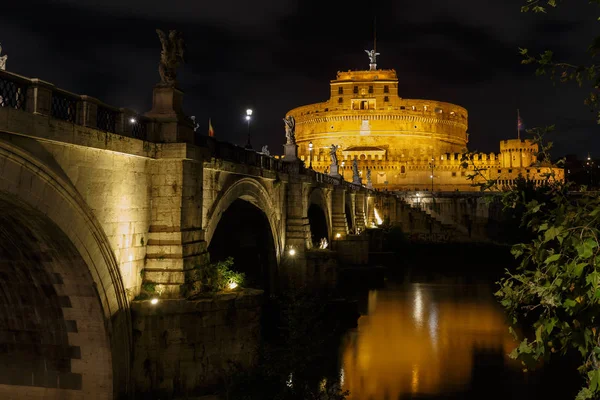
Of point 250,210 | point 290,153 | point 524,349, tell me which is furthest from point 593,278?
point 290,153

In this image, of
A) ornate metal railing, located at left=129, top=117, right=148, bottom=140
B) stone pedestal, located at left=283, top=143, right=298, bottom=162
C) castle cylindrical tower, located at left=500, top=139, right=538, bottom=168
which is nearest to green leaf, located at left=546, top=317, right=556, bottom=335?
ornate metal railing, located at left=129, top=117, right=148, bottom=140

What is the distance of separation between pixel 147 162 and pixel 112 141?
5.47ft

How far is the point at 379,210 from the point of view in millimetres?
67250

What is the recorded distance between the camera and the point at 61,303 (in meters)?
11.2

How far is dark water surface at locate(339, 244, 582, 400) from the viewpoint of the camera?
17.6m

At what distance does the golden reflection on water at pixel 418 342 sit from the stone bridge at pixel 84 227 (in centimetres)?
837

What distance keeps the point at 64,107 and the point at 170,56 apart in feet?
12.8

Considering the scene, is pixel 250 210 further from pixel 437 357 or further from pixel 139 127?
pixel 139 127

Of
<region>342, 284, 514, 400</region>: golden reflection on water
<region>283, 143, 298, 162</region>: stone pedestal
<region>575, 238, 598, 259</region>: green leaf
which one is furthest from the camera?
<region>283, 143, 298, 162</region>: stone pedestal

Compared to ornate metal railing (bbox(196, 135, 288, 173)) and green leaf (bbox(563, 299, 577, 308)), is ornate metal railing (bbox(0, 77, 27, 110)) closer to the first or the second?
ornate metal railing (bbox(196, 135, 288, 173))

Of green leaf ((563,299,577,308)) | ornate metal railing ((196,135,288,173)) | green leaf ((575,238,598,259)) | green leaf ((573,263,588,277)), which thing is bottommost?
green leaf ((563,299,577,308))

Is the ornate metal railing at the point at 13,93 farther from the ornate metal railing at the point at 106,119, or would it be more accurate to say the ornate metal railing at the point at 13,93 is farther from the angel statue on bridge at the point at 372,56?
the angel statue on bridge at the point at 372,56

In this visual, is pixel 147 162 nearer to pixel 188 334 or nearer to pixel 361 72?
pixel 188 334

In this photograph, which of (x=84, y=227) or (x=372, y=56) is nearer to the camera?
(x=84, y=227)
